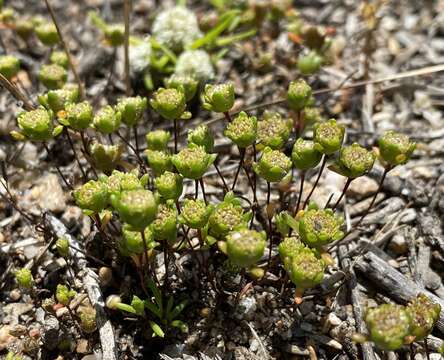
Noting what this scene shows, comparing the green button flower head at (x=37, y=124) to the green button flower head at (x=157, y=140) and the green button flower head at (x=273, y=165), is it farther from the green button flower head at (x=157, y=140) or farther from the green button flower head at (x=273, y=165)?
the green button flower head at (x=273, y=165)

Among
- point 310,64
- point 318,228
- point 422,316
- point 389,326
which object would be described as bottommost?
point 422,316

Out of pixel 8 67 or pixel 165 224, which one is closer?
pixel 165 224

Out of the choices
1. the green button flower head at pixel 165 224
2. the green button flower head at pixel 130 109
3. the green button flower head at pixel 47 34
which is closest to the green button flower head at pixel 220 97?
the green button flower head at pixel 130 109

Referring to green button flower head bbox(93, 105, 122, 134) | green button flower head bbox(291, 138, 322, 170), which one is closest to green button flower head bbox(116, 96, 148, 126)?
green button flower head bbox(93, 105, 122, 134)

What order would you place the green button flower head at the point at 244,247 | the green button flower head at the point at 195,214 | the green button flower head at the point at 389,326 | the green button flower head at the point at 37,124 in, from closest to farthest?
the green button flower head at the point at 389,326 < the green button flower head at the point at 244,247 < the green button flower head at the point at 195,214 < the green button flower head at the point at 37,124

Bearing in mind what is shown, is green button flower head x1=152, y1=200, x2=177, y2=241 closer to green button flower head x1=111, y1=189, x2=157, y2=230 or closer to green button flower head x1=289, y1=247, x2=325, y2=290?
green button flower head x1=111, y1=189, x2=157, y2=230

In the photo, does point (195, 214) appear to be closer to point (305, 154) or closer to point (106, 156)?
point (305, 154)

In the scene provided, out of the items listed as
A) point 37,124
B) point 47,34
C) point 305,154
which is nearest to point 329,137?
point 305,154
